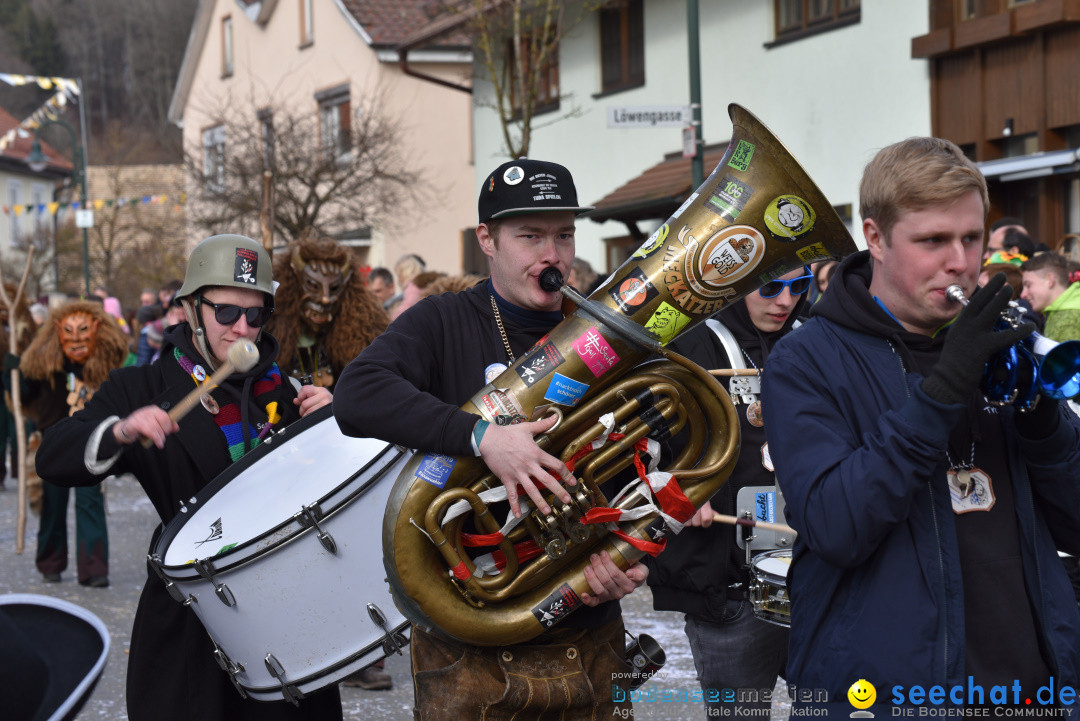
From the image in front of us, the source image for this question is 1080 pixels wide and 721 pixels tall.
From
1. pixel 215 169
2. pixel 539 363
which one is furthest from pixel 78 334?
pixel 215 169

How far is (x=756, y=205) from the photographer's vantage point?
114 inches

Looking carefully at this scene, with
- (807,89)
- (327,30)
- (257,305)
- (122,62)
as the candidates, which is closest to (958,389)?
(257,305)

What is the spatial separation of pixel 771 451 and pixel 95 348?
7320 mm

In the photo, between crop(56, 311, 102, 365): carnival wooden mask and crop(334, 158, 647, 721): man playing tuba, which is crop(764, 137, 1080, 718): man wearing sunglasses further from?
crop(56, 311, 102, 365): carnival wooden mask

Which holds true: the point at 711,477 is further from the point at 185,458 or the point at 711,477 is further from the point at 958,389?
the point at 185,458

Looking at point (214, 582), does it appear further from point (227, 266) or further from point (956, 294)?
point (956, 294)

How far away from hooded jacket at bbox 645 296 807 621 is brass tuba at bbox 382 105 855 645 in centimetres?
94

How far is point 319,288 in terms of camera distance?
6.07 m

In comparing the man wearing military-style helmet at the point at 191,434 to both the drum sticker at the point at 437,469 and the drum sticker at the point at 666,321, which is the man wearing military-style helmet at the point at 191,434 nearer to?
the drum sticker at the point at 437,469

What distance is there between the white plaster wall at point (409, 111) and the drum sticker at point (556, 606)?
69.2 ft

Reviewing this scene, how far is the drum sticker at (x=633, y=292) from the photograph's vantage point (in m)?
2.88

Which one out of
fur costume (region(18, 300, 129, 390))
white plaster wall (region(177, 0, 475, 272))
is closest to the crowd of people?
fur costume (region(18, 300, 129, 390))

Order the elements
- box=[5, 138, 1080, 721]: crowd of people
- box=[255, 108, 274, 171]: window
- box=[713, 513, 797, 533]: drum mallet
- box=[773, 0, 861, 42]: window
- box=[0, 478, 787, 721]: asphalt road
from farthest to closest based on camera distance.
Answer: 1. box=[255, 108, 274, 171]: window
2. box=[773, 0, 861, 42]: window
3. box=[0, 478, 787, 721]: asphalt road
4. box=[713, 513, 797, 533]: drum mallet
5. box=[5, 138, 1080, 721]: crowd of people

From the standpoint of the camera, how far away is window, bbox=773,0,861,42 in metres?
14.3
